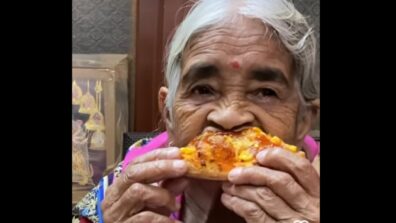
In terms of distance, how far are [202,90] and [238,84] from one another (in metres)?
0.09

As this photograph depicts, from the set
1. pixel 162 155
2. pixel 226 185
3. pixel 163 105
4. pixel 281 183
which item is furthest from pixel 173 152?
pixel 163 105

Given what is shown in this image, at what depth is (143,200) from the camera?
0.93 meters

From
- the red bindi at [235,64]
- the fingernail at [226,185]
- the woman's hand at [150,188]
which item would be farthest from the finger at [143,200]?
the red bindi at [235,64]

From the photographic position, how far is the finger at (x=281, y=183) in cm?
85

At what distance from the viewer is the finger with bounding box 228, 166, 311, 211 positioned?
0.85 m

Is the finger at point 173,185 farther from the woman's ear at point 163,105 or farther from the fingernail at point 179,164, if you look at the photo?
the woman's ear at point 163,105

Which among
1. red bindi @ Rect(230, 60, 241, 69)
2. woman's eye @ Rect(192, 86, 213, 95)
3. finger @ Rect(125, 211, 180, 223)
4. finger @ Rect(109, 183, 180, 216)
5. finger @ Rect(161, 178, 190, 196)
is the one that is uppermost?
red bindi @ Rect(230, 60, 241, 69)

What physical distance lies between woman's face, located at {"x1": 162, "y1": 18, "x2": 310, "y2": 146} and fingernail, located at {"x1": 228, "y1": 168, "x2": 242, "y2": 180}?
14cm

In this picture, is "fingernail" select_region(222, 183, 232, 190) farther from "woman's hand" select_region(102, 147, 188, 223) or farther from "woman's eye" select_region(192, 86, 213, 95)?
"woman's eye" select_region(192, 86, 213, 95)

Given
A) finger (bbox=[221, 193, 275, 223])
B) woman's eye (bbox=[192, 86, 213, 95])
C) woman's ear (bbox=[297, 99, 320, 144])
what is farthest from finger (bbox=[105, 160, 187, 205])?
woman's ear (bbox=[297, 99, 320, 144])

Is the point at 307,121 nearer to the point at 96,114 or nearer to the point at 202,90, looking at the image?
the point at 202,90
